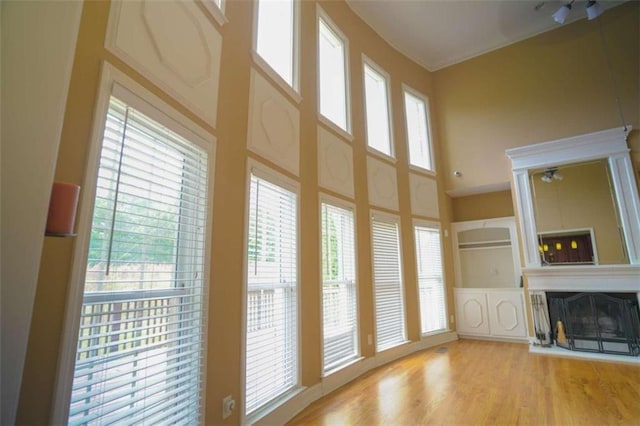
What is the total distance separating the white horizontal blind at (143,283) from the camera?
4.47 ft

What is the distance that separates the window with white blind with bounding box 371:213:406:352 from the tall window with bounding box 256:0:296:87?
2.31 meters

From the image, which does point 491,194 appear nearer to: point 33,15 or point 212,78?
point 212,78

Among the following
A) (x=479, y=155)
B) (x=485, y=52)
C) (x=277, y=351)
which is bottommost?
(x=277, y=351)

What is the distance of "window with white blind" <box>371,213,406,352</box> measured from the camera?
14.0 ft

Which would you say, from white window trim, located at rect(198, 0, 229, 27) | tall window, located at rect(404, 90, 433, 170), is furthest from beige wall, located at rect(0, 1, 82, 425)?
tall window, located at rect(404, 90, 433, 170)

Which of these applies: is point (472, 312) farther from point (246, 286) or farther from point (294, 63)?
point (294, 63)

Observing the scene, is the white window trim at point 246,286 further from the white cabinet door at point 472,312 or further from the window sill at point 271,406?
the white cabinet door at point 472,312

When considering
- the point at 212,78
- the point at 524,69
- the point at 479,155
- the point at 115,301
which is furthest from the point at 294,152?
the point at 524,69

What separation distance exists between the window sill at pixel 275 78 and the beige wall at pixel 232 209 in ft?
0.34

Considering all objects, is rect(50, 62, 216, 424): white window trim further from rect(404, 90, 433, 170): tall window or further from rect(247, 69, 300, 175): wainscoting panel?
rect(404, 90, 433, 170): tall window

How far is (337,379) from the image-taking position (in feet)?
11.0

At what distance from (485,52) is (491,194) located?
282 cm

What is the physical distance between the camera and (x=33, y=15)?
1.04 meters

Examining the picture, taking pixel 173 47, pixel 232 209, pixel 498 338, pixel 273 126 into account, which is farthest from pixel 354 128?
pixel 498 338
